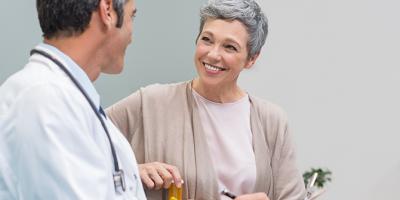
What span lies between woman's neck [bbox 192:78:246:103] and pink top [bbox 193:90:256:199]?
1 centimetres

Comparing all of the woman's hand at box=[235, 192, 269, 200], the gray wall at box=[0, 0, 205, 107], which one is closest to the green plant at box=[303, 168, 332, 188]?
the gray wall at box=[0, 0, 205, 107]

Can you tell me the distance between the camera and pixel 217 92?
6.64 ft

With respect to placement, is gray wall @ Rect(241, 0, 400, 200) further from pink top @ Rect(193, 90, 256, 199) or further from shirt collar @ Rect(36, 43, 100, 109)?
shirt collar @ Rect(36, 43, 100, 109)

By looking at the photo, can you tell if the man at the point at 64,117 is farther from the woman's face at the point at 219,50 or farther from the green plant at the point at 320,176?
the green plant at the point at 320,176

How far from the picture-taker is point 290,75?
10.7 ft

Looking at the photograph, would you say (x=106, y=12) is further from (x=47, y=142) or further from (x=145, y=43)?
(x=145, y=43)

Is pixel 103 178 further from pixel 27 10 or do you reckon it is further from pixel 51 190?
pixel 27 10

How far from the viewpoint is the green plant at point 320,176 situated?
9.81 ft

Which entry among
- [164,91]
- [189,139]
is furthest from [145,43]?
[189,139]

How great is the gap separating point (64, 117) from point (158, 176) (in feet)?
2.33

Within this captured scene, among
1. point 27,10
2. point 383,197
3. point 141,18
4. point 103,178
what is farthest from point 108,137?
point 383,197

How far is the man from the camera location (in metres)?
1.06

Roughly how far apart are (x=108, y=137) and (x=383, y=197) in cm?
238

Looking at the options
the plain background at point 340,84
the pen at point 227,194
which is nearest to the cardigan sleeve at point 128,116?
the pen at point 227,194
